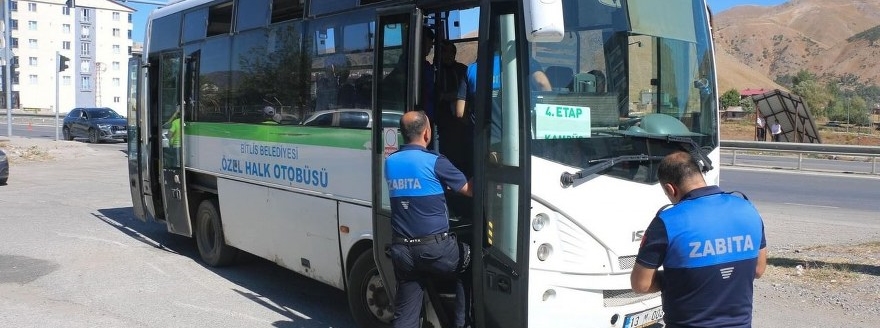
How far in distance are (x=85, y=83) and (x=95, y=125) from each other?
2667 inches

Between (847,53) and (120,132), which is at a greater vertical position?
(847,53)

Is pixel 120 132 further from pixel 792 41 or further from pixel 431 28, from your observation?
pixel 792 41

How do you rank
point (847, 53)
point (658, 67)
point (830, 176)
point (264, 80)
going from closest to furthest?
point (658, 67), point (264, 80), point (830, 176), point (847, 53)

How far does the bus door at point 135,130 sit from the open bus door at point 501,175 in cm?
656

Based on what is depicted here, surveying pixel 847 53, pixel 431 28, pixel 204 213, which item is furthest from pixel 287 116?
pixel 847 53

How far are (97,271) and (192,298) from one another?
170cm

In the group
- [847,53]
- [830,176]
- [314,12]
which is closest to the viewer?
[314,12]

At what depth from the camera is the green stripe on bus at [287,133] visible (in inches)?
220

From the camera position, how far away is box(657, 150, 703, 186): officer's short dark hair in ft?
10.1

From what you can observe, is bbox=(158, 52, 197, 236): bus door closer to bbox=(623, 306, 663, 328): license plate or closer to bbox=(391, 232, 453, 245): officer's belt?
bbox=(391, 232, 453, 245): officer's belt

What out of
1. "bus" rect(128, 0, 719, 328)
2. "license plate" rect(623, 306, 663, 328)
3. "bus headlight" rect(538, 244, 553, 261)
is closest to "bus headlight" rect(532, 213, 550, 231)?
Answer: "bus" rect(128, 0, 719, 328)

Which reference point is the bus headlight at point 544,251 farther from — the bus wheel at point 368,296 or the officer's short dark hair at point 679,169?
the bus wheel at point 368,296

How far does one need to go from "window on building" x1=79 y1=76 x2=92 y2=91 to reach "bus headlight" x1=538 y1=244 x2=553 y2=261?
9705 centimetres

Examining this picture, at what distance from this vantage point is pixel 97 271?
8047mm
